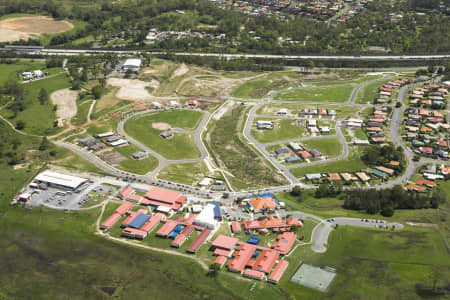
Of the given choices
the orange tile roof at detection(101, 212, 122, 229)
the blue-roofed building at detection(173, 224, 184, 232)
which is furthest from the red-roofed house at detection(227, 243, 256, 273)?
the orange tile roof at detection(101, 212, 122, 229)

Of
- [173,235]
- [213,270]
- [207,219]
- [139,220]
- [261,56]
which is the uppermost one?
[261,56]

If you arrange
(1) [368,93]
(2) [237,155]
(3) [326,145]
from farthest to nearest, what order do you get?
(1) [368,93]
(3) [326,145]
(2) [237,155]

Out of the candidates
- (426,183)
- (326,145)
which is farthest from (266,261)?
(326,145)

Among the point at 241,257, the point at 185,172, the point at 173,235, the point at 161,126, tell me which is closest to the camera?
the point at 241,257

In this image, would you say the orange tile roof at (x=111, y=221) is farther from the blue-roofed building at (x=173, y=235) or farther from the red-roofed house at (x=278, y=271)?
the red-roofed house at (x=278, y=271)

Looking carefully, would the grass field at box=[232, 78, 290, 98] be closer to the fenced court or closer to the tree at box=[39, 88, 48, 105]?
the tree at box=[39, 88, 48, 105]

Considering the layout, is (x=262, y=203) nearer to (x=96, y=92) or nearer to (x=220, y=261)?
(x=220, y=261)
